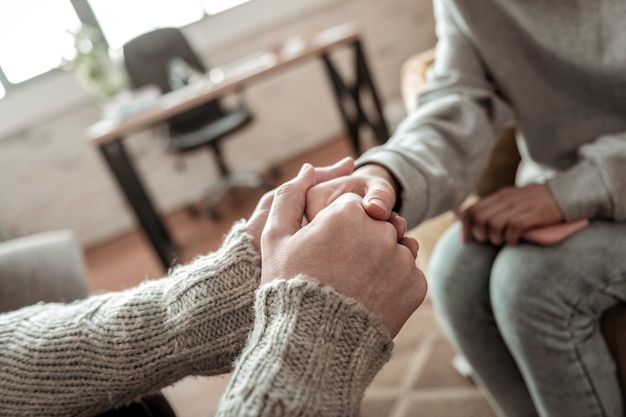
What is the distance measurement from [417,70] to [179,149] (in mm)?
1922

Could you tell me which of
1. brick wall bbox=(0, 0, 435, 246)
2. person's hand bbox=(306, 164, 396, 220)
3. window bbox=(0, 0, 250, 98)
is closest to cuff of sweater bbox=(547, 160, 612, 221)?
person's hand bbox=(306, 164, 396, 220)

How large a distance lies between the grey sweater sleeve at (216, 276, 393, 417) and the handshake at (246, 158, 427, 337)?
0.02m

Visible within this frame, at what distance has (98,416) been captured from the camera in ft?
2.31

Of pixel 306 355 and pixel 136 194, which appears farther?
pixel 136 194

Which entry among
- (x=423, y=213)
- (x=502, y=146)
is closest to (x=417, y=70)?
(x=502, y=146)

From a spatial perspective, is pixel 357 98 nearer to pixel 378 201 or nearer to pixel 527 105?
pixel 527 105

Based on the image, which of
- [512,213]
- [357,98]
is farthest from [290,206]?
[357,98]

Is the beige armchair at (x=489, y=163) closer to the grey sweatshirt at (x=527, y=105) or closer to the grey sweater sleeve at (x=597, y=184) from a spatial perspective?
the grey sweatshirt at (x=527, y=105)

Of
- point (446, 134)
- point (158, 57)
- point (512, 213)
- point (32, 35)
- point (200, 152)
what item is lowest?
point (200, 152)

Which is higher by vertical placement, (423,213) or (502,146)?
(423,213)

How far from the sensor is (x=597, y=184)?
0.76m

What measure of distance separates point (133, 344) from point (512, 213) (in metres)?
0.57

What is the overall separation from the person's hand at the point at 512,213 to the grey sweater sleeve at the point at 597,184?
0.06ft

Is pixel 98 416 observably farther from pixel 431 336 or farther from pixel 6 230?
pixel 6 230
